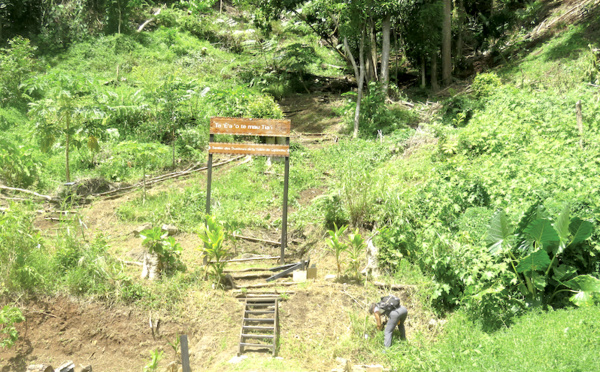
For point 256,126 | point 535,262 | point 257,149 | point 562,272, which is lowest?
point 562,272

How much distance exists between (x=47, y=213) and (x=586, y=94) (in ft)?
36.7

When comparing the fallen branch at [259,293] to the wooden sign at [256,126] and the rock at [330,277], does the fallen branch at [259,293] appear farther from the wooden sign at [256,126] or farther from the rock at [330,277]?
the wooden sign at [256,126]

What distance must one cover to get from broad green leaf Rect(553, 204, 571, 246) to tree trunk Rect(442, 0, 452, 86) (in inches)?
474

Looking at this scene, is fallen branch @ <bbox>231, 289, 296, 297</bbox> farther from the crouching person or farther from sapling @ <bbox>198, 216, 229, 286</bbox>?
the crouching person

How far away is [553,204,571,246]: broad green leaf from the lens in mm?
4965

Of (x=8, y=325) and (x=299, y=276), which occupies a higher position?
(x=299, y=276)

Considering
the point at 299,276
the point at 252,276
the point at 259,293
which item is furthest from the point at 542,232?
the point at 252,276

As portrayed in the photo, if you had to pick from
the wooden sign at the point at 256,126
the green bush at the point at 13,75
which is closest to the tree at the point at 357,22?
the wooden sign at the point at 256,126

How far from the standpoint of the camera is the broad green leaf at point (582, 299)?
4.72m

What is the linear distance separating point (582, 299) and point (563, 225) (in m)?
0.83

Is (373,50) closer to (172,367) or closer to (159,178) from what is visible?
(159,178)

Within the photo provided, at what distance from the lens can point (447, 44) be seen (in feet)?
51.6

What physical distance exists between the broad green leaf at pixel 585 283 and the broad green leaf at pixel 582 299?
0.08 m

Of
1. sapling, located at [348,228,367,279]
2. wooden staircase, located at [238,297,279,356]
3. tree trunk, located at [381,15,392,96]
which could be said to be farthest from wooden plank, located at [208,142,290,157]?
tree trunk, located at [381,15,392,96]
